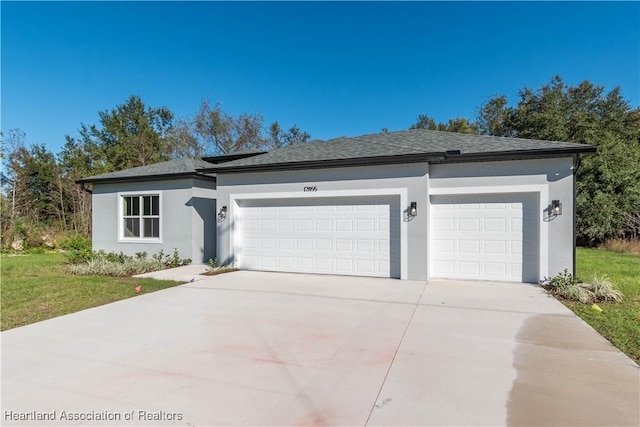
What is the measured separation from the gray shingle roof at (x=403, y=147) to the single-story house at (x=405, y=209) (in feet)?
0.11

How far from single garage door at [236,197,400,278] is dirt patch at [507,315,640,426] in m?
4.59

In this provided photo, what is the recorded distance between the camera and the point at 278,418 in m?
2.74

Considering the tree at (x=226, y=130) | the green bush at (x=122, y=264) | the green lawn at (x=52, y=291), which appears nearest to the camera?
the green lawn at (x=52, y=291)

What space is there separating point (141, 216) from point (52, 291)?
5527mm

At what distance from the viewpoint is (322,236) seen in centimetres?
976

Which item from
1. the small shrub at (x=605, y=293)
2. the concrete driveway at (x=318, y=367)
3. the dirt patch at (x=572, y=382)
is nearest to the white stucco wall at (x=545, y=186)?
the small shrub at (x=605, y=293)

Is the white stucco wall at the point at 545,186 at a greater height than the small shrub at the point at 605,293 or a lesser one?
greater

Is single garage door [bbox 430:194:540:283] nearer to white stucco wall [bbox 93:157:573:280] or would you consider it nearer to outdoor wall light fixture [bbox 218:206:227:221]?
white stucco wall [bbox 93:157:573:280]

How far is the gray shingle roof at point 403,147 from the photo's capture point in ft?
27.0

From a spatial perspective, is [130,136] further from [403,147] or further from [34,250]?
[403,147]

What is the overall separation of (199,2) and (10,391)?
1344 centimetres

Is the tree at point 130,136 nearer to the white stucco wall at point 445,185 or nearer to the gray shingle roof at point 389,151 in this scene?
the gray shingle roof at point 389,151

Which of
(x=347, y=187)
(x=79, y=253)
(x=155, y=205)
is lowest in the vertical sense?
(x=79, y=253)

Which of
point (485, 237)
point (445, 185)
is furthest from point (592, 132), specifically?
point (445, 185)
